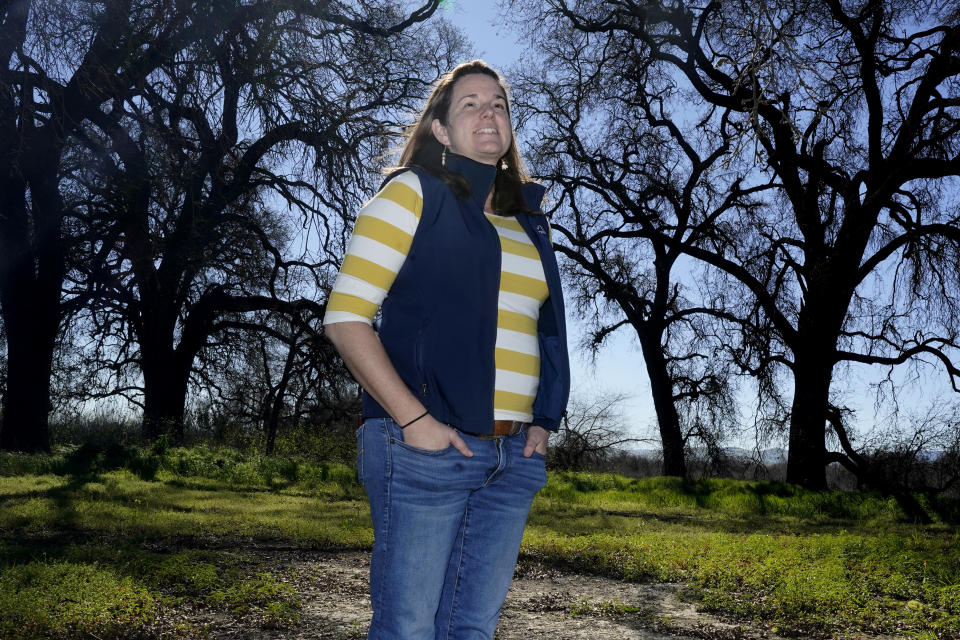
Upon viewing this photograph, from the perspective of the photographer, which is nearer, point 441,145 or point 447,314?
point 447,314

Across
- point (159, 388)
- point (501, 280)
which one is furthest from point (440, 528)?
point (159, 388)

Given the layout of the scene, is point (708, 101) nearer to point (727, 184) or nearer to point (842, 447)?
point (727, 184)

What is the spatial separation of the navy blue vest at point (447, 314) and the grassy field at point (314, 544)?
129 inches

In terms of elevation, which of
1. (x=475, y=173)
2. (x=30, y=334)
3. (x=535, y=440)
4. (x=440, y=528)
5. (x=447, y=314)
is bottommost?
(x=440, y=528)

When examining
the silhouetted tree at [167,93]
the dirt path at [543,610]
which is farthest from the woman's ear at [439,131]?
the silhouetted tree at [167,93]

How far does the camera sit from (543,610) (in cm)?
547

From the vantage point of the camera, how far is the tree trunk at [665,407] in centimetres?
1795

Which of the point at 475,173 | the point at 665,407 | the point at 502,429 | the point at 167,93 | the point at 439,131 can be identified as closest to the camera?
the point at 502,429

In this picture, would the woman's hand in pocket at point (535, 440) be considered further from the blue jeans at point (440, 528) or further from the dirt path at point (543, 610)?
the dirt path at point (543, 610)

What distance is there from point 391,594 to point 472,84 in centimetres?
→ 148

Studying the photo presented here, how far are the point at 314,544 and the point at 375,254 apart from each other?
595cm

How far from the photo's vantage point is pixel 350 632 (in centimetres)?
474

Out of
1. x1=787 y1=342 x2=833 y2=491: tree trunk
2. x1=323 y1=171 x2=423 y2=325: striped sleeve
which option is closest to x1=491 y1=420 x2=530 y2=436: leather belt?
x1=323 y1=171 x2=423 y2=325: striped sleeve

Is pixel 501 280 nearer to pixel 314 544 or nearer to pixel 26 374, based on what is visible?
pixel 314 544
